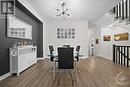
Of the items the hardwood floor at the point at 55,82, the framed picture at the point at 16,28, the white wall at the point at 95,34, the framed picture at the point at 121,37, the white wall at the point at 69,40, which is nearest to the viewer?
the hardwood floor at the point at 55,82

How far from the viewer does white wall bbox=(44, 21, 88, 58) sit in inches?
449

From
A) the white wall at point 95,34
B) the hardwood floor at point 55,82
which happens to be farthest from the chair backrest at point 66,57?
the white wall at point 95,34

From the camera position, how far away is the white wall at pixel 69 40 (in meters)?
11.4

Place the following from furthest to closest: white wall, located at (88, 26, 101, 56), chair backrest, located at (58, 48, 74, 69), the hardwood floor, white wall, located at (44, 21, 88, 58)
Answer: white wall, located at (88, 26, 101, 56)
white wall, located at (44, 21, 88, 58)
chair backrest, located at (58, 48, 74, 69)
the hardwood floor

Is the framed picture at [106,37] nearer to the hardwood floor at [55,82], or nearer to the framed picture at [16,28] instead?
the hardwood floor at [55,82]

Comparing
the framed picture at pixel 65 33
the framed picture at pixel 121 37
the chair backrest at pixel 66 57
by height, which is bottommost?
the chair backrest at pixel 66 57

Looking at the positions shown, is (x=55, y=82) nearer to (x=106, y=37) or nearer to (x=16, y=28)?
(x=16, y=28)

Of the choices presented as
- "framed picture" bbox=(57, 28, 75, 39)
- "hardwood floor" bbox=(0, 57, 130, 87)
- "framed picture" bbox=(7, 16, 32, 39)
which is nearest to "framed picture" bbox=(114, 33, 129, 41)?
"hardwood floor" bbox=(0, 57, 130, 87)

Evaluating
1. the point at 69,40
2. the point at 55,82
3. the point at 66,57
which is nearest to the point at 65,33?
the point at 69,40

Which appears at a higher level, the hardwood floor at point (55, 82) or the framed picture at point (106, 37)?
the framed picture at point (106, 37)

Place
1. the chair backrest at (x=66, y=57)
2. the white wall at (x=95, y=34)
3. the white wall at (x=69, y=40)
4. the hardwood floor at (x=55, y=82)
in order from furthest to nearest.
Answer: the white wall at (x=95, y=34), the white wall at (x=69, y=40), the chair backrest at (x=66, y=57), the hardwood floor at (x=55, y=82)

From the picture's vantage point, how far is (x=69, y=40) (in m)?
11.5

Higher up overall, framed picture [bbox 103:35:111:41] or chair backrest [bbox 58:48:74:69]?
framed picture [bbox 103:35:111:41]

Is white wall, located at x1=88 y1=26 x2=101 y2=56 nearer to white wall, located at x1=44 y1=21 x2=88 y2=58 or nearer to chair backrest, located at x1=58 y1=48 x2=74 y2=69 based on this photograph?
white wall, located at x1=44 y1=21 x2=88 y2=58
